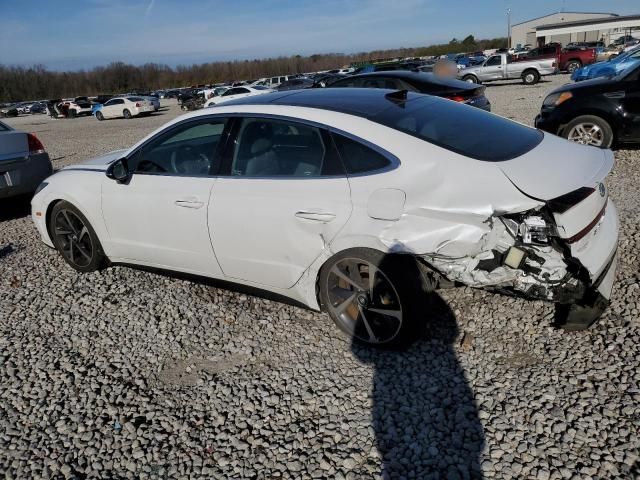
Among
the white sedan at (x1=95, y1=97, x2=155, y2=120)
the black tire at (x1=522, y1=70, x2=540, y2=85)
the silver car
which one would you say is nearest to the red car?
the black tire at (x1=522, y1=70, x2=540, y2=85)

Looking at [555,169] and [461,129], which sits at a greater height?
[461,129]

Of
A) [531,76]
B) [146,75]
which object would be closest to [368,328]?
[531,76]

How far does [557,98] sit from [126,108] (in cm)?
2748

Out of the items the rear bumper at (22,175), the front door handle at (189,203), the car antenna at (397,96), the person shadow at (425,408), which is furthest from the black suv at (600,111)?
the rear bumper at (22,175)

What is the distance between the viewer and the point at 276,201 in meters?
3.10

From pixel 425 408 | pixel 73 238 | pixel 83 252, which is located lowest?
pixel 425 408

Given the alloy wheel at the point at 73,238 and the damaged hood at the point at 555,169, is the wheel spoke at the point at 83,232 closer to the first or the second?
the alloy wheel at the point at 73,238

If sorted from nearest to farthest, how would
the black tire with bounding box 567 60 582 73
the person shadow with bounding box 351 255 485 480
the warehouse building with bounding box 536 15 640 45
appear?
1. the person shadow with bounding box 351 255 485 480
2. the black tire with bounding box 567 60 582 73
3. the warehouse building with bounding box 536 15 640 45

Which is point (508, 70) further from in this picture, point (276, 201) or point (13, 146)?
point (276, 201)

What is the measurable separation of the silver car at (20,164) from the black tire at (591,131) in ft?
24.6

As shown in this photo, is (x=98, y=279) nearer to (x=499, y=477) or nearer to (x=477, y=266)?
(x=477, y=266)

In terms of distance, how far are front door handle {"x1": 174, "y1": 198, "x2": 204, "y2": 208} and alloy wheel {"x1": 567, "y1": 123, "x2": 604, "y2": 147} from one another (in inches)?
236

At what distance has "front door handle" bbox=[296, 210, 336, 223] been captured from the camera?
9.55 ft

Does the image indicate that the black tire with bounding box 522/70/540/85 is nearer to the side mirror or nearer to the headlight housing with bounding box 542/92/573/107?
the headlight housing with bounding box 542/92/573/107
